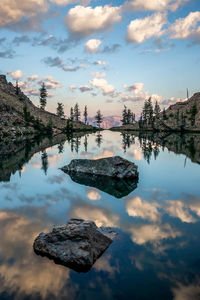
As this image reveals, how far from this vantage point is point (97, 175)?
A: 78.6ft

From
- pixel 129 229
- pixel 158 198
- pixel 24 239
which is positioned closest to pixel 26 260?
pixel 24 239

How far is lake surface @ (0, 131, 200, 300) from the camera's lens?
6.91 m

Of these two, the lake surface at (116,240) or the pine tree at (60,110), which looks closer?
the lake surface at (116,240)

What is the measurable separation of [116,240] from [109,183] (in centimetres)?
1090

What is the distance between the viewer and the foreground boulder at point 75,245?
26.8ft

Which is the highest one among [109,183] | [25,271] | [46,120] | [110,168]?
[46,120]

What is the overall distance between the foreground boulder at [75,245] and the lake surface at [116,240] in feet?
1.05

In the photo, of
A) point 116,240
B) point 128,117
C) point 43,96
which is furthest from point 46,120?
point 116,240

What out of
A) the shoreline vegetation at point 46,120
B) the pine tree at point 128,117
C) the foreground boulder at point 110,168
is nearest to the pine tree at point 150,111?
the shoreline vegetation at point 46,120

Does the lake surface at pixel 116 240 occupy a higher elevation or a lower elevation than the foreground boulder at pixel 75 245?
lower

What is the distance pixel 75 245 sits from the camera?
8.80 m

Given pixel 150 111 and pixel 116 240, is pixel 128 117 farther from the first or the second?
pixel 116 240

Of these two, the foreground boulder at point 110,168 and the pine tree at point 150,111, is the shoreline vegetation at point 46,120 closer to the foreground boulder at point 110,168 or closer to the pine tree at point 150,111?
the pine tree at point 150,111

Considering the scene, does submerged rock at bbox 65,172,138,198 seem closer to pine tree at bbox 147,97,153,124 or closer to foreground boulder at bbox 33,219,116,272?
foreground boulder at bbox 33,219,116,272
